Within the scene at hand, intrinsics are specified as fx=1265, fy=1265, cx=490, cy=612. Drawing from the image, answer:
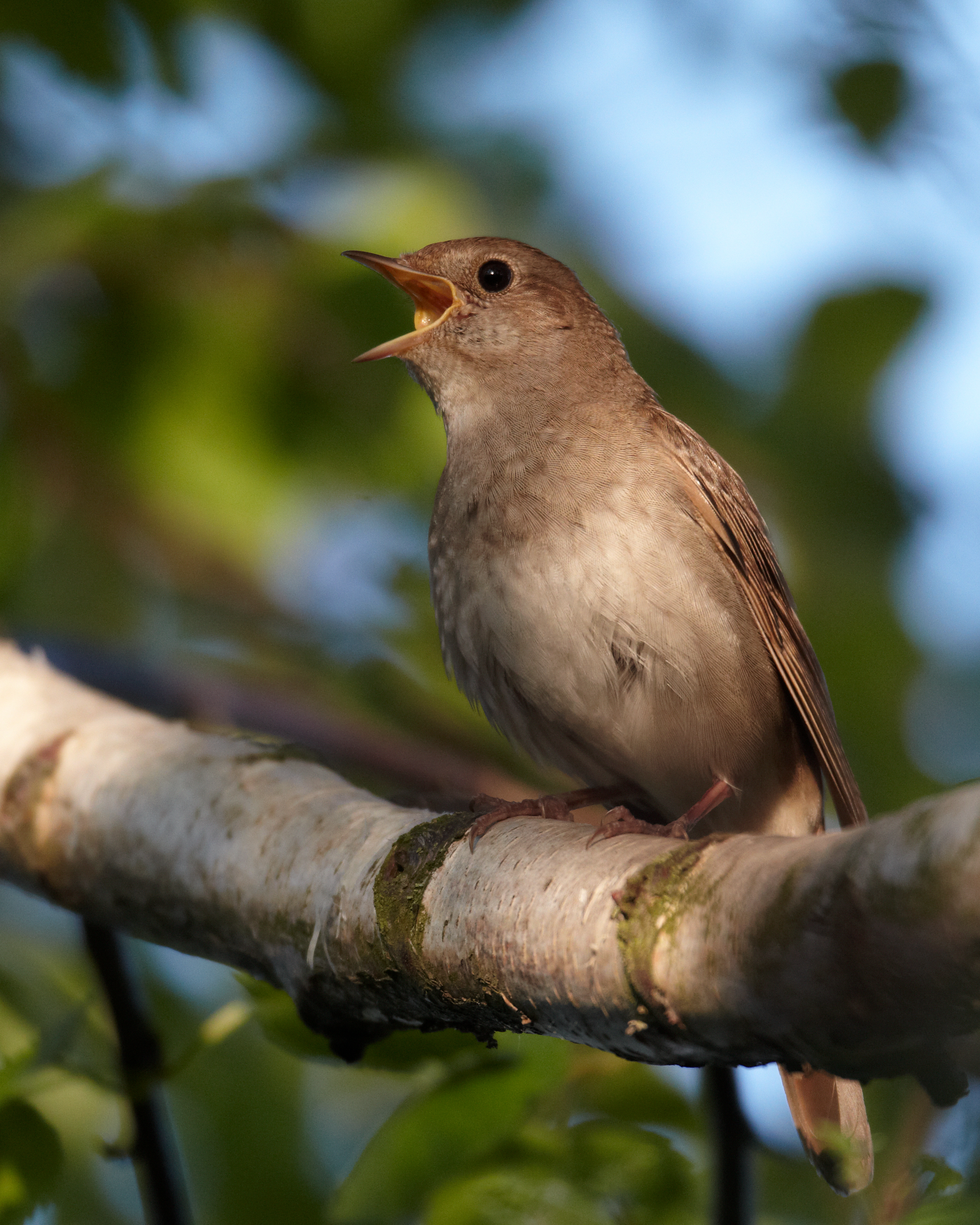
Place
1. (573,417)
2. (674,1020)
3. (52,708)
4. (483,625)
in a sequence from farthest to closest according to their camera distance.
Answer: (573,417) → (483,625) → (52,708) → (674,1020)

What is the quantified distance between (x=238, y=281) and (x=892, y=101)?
107 inches

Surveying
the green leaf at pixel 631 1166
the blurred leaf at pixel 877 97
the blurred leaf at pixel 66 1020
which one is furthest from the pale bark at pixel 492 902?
the blurred leaf at pixel 877 97

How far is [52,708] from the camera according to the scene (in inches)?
156

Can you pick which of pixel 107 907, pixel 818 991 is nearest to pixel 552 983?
pixel 818 991

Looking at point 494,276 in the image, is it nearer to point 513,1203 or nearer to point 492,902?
point 492,902

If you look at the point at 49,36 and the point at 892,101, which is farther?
the point at 49,36

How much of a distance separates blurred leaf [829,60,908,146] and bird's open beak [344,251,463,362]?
5.63 ft

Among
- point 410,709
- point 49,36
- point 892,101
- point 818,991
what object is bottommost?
point 410,709

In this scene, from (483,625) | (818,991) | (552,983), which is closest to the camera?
(818,991)

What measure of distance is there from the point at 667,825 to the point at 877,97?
267 centimetres

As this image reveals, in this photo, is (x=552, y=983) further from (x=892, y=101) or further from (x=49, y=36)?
(x=49, y=36)

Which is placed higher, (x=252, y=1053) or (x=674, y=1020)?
(x=674, y=1020)

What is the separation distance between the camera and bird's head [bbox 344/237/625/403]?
5145 millimetres

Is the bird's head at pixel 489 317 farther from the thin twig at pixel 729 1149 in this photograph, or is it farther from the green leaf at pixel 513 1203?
the green leaf at pixel 513 1203
